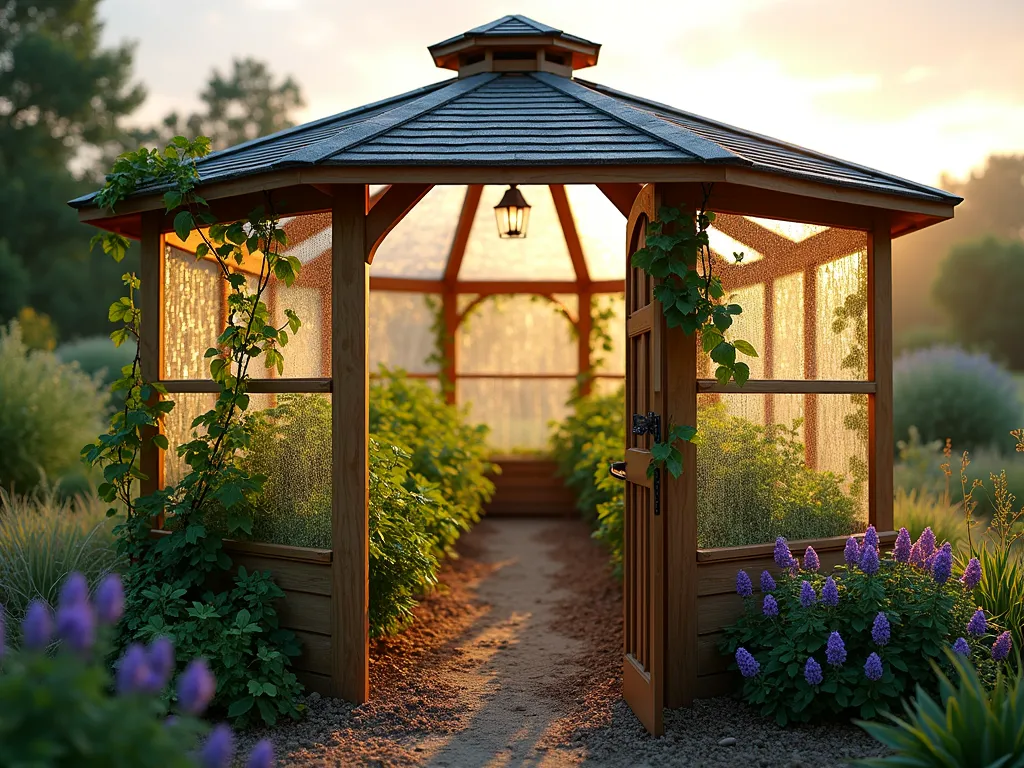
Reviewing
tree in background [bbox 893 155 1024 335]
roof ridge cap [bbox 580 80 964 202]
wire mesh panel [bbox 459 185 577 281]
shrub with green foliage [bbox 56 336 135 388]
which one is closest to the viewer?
roof ridge cap [bbox 580 80 964 202]

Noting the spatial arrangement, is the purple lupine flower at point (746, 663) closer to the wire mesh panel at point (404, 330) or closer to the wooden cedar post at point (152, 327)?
the wooden cedar post at point (152, 327)

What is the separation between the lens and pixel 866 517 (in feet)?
16.0

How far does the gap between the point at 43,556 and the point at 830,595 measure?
425 centimetres

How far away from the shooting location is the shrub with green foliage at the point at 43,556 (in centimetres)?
484

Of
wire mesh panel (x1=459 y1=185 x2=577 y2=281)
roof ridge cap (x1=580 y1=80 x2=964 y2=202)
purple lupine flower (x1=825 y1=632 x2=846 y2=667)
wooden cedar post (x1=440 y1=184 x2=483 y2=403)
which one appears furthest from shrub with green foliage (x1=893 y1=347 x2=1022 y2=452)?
purple lupine flower (x1=825 y1=632 x2=846 y2=667)

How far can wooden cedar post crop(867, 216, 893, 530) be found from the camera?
482 centimetres

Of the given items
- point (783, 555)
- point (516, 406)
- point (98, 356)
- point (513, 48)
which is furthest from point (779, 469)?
point (98, 356)

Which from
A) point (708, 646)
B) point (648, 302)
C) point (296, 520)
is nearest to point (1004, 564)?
point (708, 646)

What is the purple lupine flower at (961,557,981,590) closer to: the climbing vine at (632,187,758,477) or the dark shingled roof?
the climbing vine at (632,187,758,477)

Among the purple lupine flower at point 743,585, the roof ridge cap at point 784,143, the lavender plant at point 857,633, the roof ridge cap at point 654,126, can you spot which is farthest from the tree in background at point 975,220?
the purple lupine flower at point 743,585

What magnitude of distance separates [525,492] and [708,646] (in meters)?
6.16

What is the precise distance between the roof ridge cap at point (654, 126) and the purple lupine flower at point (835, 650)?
2148 mm

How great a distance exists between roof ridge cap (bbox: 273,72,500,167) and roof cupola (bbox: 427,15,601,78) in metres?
0.19

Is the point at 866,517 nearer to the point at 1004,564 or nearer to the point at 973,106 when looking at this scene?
the point at 1004,564
